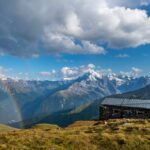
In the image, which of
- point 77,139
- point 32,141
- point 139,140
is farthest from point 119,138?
point 32,141

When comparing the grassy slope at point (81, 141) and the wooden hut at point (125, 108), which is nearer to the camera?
the grassy slope at point (81, 141)

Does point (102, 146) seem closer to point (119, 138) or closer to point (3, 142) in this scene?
point (119, 138)

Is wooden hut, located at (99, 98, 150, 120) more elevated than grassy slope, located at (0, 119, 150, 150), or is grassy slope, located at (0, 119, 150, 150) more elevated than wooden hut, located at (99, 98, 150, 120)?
wooden hut, located at (99, 98, 150, 120)

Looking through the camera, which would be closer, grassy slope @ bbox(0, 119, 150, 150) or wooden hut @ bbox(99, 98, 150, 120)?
grassy slope @ bbox(0, 119, 150, 150)

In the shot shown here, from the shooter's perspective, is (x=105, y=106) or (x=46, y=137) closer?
(x=46, y=137)

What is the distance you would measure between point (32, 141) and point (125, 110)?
73219 millimetres

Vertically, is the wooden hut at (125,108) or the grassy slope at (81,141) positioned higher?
the wooden hut at (125,108)

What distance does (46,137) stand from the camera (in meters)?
43.4

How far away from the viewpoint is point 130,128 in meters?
47.9

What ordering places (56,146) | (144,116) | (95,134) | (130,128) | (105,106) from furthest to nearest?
1. (105,106)
2. (144,116)
3. (130,128)
4. (95,134)
5. (56,146)

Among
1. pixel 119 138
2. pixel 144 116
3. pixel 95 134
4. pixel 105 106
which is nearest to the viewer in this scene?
pixel 119 138

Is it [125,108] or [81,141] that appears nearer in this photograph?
[81,141]

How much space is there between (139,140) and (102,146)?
5076 mm

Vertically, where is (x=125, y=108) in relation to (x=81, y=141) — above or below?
above
